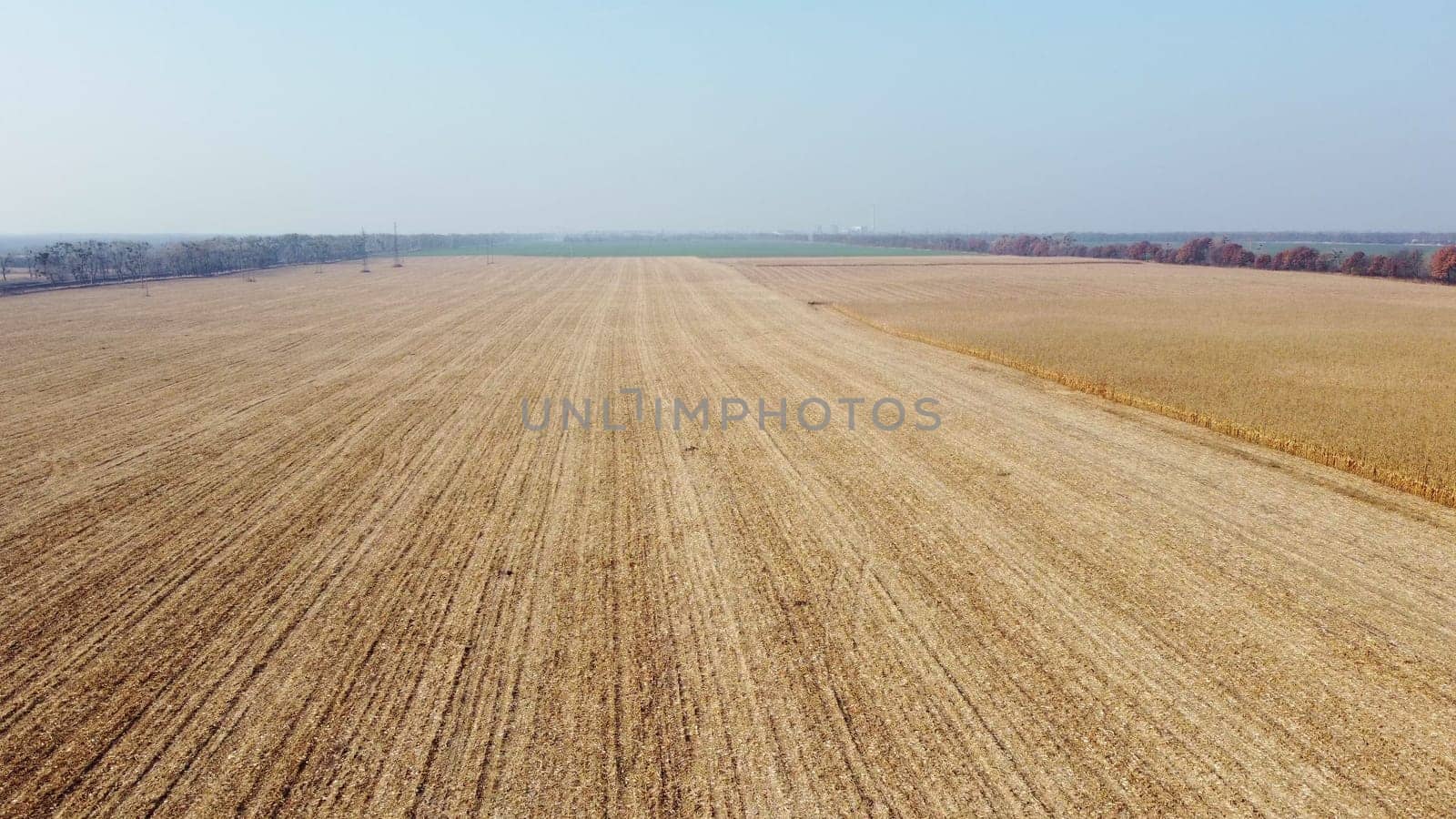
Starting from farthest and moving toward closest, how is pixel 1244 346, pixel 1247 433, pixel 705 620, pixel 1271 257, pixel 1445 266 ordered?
pixel 1271 257
pixel 1445 266
pixel 1244 346
pixel 1247 433
pixel 705 620

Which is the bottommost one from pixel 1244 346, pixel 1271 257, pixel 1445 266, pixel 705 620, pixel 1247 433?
pixel 705 620

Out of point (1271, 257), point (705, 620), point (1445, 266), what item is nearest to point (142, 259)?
point (705, 620)

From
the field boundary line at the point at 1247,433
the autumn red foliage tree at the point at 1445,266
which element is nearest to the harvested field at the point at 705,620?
the field boundary line at the point at 1247,433

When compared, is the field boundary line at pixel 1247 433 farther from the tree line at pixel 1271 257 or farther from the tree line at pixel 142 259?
the tree line at pixel 1271 257

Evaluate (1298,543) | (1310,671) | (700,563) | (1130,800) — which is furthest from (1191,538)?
(700,563)

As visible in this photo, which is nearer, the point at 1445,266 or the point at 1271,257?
the point at 1445,266

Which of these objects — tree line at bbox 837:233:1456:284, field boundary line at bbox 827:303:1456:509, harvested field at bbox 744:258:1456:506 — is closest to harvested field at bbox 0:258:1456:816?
field boundary line at bbox 827:303:1456:509

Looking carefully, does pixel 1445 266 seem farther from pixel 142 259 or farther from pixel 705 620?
pixel 142 259
